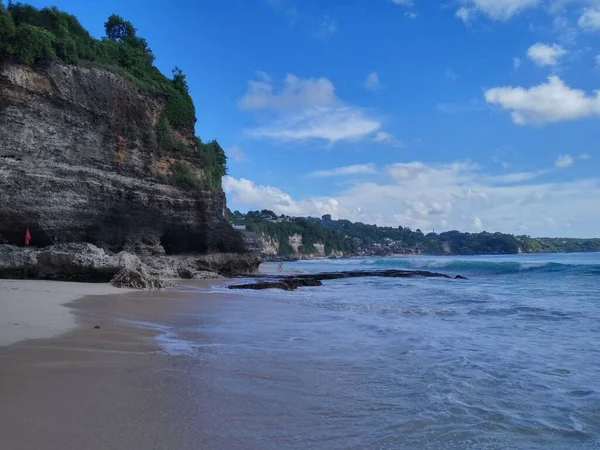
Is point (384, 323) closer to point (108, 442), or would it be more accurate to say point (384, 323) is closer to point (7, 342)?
point (7, 342)

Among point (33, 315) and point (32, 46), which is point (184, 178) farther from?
point (33, 315)

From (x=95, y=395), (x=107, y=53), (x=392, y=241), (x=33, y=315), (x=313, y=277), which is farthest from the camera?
(x=392, y=241)

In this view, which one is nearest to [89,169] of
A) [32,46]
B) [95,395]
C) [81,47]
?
[32,46]

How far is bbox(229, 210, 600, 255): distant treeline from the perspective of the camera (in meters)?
121

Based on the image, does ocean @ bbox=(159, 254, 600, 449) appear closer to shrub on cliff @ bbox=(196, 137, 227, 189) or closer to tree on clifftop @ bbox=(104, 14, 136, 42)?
shrub on cliff @ bbox=(196, 137, 227, 189)

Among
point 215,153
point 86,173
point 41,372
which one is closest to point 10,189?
point 86,173

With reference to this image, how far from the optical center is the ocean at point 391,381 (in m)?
2.97

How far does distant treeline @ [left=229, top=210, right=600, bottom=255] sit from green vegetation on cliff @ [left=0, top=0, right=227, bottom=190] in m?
83.9

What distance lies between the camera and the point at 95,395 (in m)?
3.30

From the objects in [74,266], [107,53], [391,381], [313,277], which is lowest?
[313,277]

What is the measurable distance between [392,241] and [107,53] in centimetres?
14240

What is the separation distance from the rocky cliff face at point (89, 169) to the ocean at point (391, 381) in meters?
11.2

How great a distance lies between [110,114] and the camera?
65.8 feet

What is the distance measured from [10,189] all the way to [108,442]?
51.5ft
